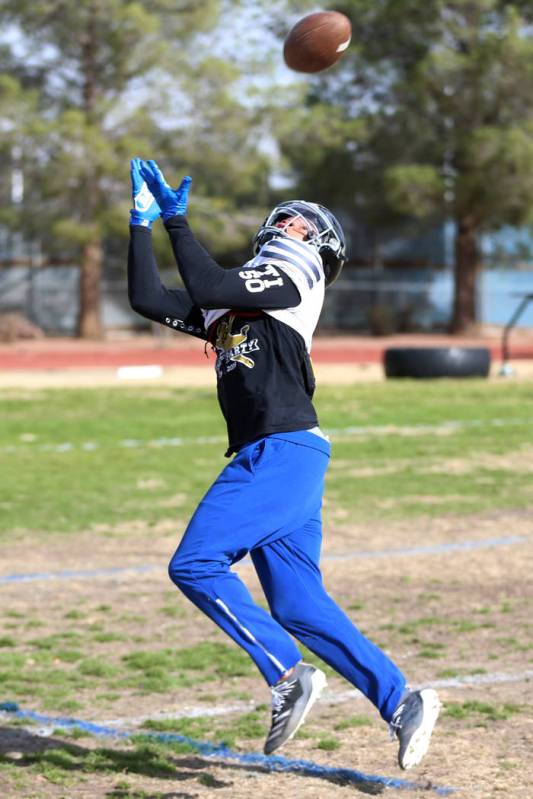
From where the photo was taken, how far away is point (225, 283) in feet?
14.5

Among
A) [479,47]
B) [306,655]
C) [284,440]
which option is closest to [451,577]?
[306,655]

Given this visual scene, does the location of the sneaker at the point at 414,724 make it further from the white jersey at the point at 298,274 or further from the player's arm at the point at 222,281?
the player's arm at the point at 222,281

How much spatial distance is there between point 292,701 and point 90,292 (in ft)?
116

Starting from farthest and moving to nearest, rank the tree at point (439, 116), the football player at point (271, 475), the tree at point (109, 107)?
the tree at point (439, 116)
the tree at point (109, 107)
the football player at point (271, 475)

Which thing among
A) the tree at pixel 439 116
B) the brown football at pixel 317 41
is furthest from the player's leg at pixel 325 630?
the tree at pixel 439 116

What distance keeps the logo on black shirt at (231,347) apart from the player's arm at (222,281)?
0.14 meters

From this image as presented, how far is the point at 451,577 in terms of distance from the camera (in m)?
8.30

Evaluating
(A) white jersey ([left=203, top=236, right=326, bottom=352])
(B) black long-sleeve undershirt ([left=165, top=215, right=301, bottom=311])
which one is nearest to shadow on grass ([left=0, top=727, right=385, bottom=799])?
(A) white jersey ([left=203, top=236, right=326, bottom=352])

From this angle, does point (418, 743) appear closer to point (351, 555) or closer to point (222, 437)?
point (351, 555)

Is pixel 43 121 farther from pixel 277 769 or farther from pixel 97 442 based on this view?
pixel 277 769

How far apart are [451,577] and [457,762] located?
3.46m

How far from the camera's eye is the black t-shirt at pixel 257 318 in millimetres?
4465

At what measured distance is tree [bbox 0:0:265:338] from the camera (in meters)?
35.2

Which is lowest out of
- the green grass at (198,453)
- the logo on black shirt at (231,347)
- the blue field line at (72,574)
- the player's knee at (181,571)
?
the blue field line at (72,574)
